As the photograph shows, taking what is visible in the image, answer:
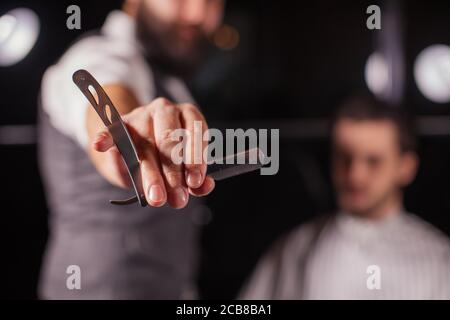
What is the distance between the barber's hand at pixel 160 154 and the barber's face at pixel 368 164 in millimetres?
597

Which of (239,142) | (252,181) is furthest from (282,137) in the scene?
(239,142)

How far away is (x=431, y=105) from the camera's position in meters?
1.41

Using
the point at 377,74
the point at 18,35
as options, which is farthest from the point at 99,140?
the point at 377,74

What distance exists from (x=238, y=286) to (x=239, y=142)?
1.41 ft

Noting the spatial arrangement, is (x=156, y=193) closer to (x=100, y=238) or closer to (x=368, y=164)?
(x=100, y=238)

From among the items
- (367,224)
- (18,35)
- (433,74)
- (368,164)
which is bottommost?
(367,224)

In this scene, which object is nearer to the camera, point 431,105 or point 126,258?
point 126,258

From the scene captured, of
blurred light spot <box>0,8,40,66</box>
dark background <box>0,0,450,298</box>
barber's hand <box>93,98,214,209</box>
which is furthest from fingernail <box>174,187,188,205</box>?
blurred light spot <box>0,8,40,66</box>

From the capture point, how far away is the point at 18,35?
1229 millimetres

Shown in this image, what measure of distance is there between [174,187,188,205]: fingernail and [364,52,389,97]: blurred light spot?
2.51ft

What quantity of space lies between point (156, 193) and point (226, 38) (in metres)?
0.73

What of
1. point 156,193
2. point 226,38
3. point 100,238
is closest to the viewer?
point 156,193

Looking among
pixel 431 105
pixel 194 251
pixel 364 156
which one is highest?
pixel 431 105

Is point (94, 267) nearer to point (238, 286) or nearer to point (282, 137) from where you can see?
point (238, 286)
